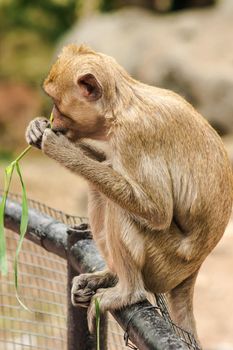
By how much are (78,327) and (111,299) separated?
0.32 m

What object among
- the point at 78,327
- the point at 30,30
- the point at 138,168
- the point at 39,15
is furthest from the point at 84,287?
the point at 39,15

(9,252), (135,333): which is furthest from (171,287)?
(9,252)

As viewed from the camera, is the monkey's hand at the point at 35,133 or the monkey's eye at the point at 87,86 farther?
the monkey's hand at the point at 35,133

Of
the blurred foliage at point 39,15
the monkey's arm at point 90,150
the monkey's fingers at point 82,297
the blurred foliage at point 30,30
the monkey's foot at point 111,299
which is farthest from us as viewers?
the blurred foliage at point 39,15

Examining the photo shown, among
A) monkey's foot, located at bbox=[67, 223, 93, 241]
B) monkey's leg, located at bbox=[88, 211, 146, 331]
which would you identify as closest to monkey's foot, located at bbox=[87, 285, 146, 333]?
monkey's leg, located at bbox=[88, 211, 146, 331]

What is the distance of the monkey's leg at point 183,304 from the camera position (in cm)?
380

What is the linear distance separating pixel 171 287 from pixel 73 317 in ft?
1.49

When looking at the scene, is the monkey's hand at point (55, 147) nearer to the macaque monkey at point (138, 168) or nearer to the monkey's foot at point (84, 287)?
the macaque monkey at point (138, 168)

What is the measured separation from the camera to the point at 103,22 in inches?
578

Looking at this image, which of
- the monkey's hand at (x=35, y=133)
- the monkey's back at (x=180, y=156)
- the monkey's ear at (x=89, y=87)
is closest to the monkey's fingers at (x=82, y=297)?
the monkey's back at (x=180, y=156)

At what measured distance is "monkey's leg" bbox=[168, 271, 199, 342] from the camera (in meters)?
3.80

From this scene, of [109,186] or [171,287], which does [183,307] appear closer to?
[171,287]

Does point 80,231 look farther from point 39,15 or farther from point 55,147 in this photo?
point 39,15

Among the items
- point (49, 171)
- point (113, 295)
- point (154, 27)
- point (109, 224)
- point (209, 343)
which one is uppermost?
point (154, 27)
